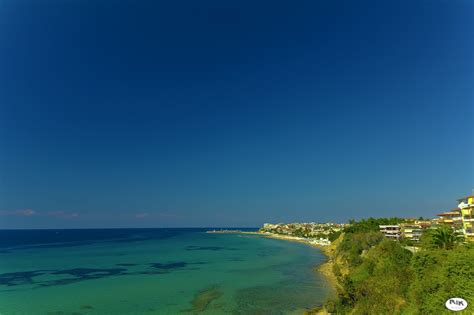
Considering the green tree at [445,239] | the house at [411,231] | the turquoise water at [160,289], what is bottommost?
the turquoise water at [160,289]

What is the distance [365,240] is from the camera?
52406 mm

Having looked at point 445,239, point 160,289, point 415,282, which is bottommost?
point 160,289

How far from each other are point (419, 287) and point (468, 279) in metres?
3.34

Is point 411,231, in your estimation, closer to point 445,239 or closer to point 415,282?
point 445,239

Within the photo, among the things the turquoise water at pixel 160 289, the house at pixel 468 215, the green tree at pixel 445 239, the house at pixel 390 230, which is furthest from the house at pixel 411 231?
the green tree at pixel 445 239

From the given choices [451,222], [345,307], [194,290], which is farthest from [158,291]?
[451,222]

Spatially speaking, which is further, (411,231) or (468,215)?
(411,231)

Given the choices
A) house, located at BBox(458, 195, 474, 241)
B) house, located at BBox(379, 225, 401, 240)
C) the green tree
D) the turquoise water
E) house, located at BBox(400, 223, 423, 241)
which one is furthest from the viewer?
house, located at BBox(379, 225, 401, 240)

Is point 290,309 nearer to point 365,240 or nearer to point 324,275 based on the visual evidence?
point 324,275

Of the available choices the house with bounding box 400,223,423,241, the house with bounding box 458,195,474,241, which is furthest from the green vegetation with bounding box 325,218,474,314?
the house with bounding box 400,223,423,241

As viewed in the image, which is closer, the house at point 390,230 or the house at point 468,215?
the house at point 468,215

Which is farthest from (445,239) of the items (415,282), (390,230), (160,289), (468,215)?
(390,230)

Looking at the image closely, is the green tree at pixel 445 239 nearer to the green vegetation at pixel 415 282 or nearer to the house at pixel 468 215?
the green vegetation at pixel 415 282

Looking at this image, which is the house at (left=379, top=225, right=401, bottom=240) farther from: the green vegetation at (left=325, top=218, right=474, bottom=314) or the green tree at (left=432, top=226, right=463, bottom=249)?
the green tree at (left=432, top=226, right=463, bottom=249)
